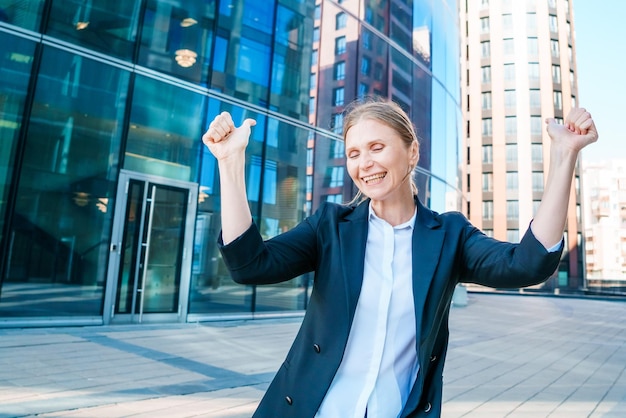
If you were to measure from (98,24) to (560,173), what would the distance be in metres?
9.19

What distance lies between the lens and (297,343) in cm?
146

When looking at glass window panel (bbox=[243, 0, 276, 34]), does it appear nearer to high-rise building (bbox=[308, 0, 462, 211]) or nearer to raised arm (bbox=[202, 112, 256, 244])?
high-rise building (bbox=[308, 0, 462, 211])

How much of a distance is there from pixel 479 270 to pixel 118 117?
8.47 metres

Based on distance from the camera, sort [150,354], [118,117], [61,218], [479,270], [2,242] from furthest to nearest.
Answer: [118,117], [61,218], [2,242], [150,354], [479,270]

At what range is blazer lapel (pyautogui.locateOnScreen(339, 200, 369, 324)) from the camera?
4.56 feet

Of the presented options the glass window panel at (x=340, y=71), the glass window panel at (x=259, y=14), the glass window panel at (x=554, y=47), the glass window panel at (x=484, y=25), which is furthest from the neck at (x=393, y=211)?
the glass window panel at (x=484, y=25)

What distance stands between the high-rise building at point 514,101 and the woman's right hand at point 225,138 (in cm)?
5133

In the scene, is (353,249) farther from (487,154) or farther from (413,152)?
(487,154)

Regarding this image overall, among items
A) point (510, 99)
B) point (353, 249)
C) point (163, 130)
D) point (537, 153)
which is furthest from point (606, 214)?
point (353, 249)

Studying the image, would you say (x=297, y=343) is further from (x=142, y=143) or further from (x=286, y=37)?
(x=286, y=37)

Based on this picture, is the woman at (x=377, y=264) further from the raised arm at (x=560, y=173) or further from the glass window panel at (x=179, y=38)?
the glass window panel at (x=179, y=38)

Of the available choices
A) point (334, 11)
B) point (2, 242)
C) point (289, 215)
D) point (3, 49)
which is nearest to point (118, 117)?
point (3, 49)

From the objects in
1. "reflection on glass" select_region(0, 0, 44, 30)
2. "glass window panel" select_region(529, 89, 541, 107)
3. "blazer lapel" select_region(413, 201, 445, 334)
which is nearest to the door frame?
"reflection on glass" select_region(0, 0, 44, 30)

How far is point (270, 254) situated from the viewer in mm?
1369
